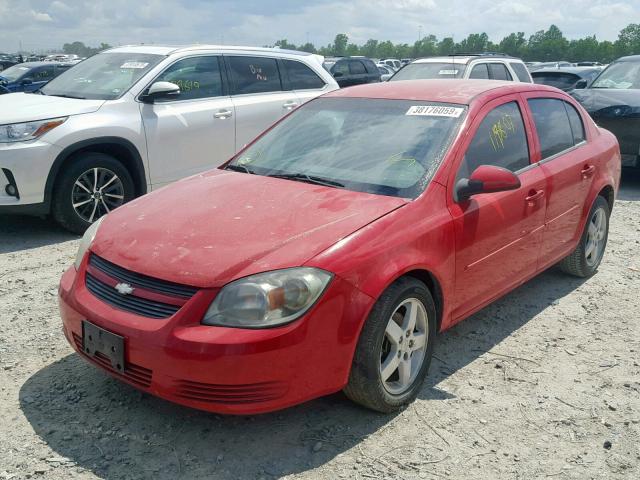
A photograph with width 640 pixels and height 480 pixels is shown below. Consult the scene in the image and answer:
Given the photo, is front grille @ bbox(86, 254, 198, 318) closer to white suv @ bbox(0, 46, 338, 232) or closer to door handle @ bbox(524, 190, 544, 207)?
door handle @ bbox(524, 190, 544, 207)

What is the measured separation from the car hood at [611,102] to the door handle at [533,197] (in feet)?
17.6

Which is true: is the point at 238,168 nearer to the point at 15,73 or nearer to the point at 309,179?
the point at 309,179

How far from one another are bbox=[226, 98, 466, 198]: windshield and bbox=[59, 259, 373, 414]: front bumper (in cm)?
92

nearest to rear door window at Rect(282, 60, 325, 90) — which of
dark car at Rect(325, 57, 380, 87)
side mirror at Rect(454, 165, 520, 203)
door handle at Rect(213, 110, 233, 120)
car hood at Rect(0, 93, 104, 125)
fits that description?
door handle at Rect(213, 110, 233, 120)

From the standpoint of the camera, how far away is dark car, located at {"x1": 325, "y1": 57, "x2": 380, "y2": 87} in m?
16.8

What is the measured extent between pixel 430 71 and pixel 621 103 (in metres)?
2.99

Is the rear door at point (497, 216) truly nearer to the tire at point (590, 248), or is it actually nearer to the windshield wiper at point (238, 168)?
the tire at point (590, 248)

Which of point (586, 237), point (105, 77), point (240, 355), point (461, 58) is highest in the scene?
point (461, 58)

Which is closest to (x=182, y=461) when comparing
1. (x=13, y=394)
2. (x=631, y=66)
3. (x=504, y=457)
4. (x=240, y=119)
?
(x=13, y=394)

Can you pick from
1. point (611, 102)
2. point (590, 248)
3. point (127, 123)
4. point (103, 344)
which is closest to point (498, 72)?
point (611, 102)

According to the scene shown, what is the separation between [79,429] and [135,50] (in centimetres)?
508

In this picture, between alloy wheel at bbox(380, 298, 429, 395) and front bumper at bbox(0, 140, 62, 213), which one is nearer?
alloy wheel at bbox(380, 298, 429, 395)

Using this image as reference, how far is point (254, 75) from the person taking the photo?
25.0 ft

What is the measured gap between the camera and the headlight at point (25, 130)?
577cm
